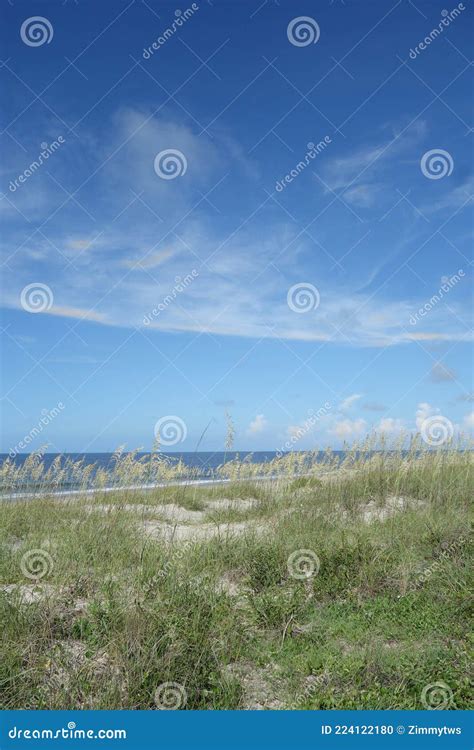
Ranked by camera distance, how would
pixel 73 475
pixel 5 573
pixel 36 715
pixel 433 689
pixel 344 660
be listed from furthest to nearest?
pixel 73 475 → pixel 5 573 → pixel 344 660 → pixel 433 689 → pixel 36 715

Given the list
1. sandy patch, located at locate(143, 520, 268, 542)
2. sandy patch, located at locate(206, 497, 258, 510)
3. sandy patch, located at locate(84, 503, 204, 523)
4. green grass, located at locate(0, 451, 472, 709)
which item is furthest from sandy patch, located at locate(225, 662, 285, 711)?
sandy patch, located at locate(206, 497, 258, 510)

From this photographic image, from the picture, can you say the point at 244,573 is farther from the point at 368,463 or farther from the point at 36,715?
the point at 368,463

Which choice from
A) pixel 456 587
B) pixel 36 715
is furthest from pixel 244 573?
pixel 36 715

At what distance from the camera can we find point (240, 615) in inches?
196

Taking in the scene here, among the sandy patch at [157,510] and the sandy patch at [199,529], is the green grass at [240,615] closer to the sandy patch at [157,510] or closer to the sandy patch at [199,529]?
the sandy patch at [199,529]

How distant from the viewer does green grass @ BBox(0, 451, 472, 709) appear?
13.3 ft

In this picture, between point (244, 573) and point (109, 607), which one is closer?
point (109, 607)

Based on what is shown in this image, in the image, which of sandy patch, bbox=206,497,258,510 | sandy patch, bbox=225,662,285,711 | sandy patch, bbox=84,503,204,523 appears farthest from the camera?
sandy patch, bbox=206,497,258,510

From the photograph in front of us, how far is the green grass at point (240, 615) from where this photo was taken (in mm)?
4062

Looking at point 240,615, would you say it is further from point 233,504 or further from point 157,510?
point 233,504

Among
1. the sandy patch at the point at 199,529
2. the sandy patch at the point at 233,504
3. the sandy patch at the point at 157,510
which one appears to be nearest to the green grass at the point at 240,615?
the sandy patch at the point at 199,529

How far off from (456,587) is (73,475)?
6.65 metres

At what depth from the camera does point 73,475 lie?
33.3 ft

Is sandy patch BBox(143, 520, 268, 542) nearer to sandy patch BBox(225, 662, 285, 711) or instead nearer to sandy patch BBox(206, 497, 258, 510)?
sandy patch BBox(206, 497, 258, 510)
